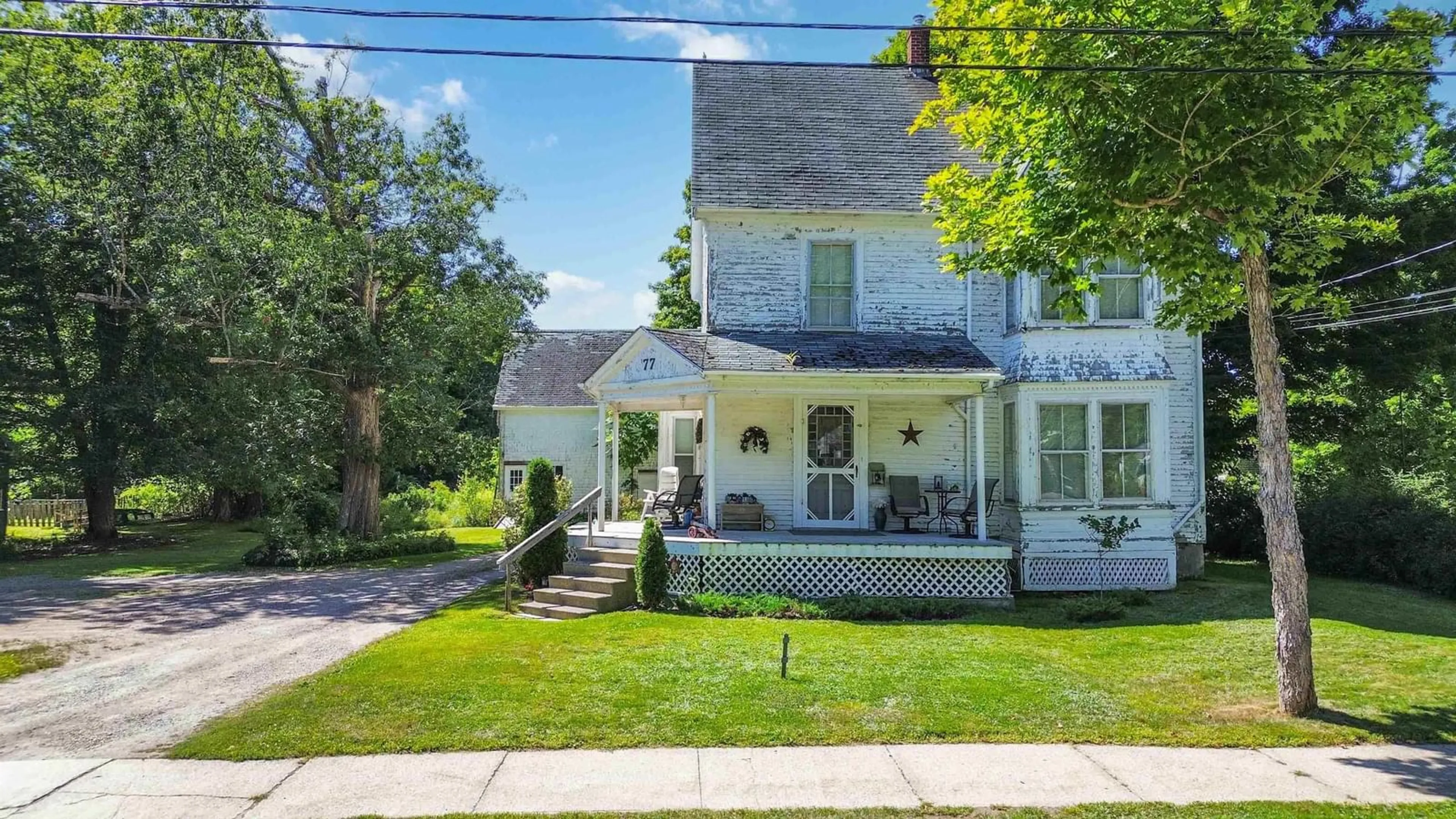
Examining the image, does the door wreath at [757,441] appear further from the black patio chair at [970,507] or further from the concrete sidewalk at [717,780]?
the concrete sidewalk at [717,780]

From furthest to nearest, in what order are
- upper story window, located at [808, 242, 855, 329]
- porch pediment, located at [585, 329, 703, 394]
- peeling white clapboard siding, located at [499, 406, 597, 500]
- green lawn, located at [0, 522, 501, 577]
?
peeling white clapboard siding, located at [499, 406, 597, 500], green lawn, located at [0, 522, 501, 577], upper story window, located at [808, 242, 855, 329], porch pediment, located at [585, 329, 703, 394]

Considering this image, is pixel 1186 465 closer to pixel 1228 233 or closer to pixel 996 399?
pixel 996 399

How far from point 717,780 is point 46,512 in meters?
33.0

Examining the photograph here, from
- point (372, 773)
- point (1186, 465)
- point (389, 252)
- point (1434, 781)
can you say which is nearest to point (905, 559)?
point (1186, 465)

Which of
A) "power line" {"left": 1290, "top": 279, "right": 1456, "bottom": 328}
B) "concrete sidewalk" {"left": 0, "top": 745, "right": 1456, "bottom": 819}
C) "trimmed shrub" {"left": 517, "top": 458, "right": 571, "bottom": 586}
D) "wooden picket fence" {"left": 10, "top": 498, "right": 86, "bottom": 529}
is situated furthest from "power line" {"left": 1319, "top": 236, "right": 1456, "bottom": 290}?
"wooden picket fence" {"left": 10, "top": 498, "right": 86, "bottom": 529}

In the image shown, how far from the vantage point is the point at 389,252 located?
18.7 metres

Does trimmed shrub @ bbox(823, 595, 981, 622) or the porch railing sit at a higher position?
the porch railing

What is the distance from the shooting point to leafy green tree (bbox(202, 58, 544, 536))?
18.2m

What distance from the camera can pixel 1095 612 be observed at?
11.5m

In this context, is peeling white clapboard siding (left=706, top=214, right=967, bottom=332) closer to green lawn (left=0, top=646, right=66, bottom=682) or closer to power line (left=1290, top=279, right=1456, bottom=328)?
power line (left=1290, top=279, right=1456, bottom=328)

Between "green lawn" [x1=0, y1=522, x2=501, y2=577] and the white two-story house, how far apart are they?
8.20 m

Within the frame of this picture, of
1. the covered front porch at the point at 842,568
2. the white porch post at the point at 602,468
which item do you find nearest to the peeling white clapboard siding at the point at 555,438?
the white porch post at the point at 602,468

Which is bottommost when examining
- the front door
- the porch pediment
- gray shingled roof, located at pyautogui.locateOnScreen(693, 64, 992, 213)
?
the front door

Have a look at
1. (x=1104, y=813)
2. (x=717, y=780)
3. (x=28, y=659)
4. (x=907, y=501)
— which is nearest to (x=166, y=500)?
(x=28, y=659)
